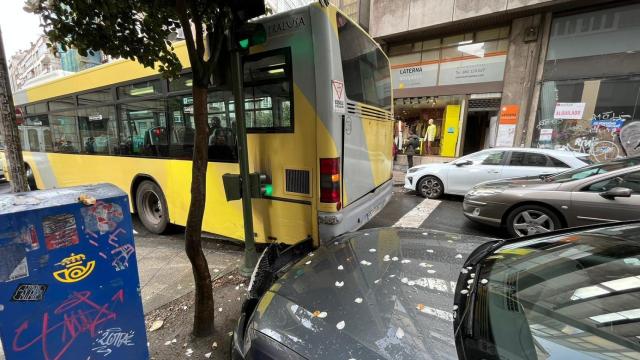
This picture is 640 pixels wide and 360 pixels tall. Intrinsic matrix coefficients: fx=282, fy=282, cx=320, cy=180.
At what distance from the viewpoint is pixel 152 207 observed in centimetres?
533

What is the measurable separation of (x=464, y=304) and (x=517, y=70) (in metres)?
11.5

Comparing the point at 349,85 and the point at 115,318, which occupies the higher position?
the point at 349,85

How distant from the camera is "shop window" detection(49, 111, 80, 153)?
578cm

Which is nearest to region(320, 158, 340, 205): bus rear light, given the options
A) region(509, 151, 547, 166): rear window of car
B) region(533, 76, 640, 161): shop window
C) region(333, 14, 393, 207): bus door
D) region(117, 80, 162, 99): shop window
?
region(333, 14, 393, 207): bus door

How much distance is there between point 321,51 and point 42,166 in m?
8.12

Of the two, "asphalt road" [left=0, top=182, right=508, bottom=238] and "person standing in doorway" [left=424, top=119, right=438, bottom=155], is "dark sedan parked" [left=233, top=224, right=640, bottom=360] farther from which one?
"person standing in doorway" [left=424, top=119, right=438, bottom=155]

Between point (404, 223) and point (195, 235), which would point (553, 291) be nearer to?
point (195, 235)

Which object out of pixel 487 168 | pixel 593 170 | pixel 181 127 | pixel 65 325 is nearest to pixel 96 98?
pixel 181 127

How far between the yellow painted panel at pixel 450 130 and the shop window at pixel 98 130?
11096 millimetres

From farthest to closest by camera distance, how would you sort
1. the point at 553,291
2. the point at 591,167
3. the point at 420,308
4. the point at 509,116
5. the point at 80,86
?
the point at 509,116, the point at 80,86, the point at 591,167, the point at 420,308, the point at 553,291

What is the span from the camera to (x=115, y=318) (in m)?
1.87

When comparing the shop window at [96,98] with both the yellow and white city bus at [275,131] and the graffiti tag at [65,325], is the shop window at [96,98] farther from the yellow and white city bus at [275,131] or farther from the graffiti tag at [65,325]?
the graffiti tag at [65,325]

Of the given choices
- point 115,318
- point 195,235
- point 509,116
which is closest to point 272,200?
point 195,235

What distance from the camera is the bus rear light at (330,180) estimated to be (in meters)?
3.18
